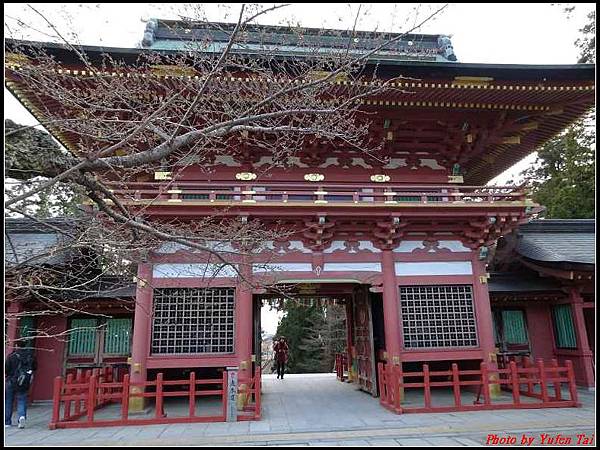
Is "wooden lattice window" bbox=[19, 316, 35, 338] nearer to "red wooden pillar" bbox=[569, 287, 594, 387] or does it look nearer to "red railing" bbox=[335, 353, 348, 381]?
"red railing" bbox=[335, 353, 348, 381]

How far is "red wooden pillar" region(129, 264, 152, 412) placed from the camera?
8555 mm

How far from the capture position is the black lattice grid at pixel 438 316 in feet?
31.6

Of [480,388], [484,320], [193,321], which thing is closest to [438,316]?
[484,320]

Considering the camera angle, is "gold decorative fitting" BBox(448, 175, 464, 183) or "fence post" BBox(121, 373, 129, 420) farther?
"gold decorative fitting" BBox(448, 175, 464, 183)

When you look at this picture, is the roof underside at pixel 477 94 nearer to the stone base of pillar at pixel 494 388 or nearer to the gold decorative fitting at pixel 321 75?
the gold decorative fitting at pixel 321 75

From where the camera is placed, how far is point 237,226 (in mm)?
8891

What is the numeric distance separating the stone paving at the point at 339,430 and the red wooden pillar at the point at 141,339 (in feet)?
3.11

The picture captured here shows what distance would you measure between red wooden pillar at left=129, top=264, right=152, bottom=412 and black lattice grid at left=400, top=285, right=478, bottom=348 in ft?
17.9

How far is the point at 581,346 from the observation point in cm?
1130

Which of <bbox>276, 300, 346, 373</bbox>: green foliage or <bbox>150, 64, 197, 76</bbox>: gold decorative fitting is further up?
<bbox>150, 64, 197, 76</bbox>: gold decorative fitting

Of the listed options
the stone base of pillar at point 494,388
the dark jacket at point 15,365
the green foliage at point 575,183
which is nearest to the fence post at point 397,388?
the stone base of pillar at point 494,388

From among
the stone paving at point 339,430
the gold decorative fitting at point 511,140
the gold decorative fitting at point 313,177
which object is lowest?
the stone paving at point 339,430

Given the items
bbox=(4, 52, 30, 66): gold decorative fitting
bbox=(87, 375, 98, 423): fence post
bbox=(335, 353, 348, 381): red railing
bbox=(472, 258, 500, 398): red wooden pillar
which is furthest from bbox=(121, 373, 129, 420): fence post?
bbox=(335, 353, 348, 381): red railing

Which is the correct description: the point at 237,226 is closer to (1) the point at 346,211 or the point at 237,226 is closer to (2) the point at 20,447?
(1) the point at 346,211
